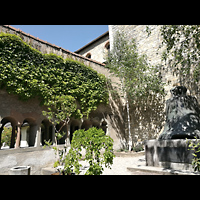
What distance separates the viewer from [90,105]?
25.3 ft

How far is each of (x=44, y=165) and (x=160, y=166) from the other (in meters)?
3.94

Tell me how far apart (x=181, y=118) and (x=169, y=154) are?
1.25 meters

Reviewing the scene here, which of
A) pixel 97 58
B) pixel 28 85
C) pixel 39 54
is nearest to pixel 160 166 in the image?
pixel 28 85

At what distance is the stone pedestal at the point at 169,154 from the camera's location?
3.98 metres

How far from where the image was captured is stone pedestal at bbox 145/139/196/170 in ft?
13.1

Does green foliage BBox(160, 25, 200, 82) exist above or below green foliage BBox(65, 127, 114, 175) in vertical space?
above

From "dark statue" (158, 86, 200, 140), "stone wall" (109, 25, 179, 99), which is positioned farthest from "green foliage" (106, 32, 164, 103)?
"dark statue" (158, 86, 200, 140)

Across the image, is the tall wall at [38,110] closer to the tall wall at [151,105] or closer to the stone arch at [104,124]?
the stone arch at [104,124]

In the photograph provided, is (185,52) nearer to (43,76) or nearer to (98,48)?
(43,76)

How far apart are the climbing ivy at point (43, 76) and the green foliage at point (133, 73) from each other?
4.56 ft

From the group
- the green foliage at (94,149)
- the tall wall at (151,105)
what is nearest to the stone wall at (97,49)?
the tall wall at (151,105)

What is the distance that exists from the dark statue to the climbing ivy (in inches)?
148

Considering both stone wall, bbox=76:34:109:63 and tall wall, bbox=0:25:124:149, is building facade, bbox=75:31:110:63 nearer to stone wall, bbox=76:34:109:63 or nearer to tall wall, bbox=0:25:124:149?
stone wall, bbox=76:34:109:63
